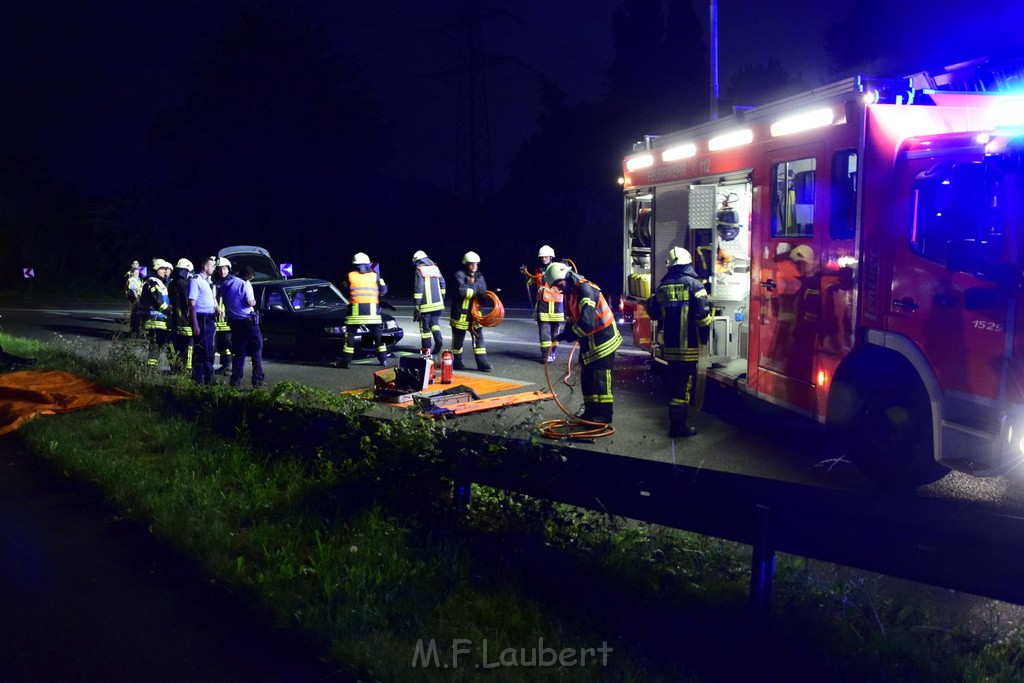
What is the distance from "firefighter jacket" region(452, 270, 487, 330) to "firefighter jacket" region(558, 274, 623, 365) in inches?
146

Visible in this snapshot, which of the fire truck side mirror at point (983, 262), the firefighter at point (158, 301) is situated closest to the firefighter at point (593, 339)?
the fire truck side mirror at point (983, 262)

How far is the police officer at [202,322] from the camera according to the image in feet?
37.1

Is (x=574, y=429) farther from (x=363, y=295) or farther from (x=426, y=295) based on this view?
(x=363, y=295)

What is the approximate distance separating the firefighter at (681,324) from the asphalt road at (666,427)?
15.0 inches

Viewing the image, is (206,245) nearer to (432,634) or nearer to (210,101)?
(210,101)

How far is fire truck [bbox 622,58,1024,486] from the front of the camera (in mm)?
5512

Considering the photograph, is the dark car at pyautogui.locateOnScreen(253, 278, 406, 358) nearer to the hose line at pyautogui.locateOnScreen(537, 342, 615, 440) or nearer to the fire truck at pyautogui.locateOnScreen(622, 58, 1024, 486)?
the hose line at pyautogui.locateOnScreen(537, 342, 615, 440)

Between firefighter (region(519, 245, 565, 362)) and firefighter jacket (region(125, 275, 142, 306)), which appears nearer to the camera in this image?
firefighter (region(519, 245, 565, 362))

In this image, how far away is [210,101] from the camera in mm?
42531

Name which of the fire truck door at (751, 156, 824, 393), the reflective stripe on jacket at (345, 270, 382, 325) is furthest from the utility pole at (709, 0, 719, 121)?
the fire truck door at (751, 156, 824, 393)

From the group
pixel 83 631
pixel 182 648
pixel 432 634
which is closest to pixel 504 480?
pixel 432 634

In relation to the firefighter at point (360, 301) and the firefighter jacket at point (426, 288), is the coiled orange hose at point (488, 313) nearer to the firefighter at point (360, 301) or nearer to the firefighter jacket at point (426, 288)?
the firefighter jacket at point (426, 288)

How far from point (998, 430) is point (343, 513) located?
13.0 ft

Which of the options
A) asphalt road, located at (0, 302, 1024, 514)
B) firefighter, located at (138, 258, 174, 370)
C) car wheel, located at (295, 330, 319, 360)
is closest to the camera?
asphalt road, located at (0, 302, 1024, 514)
